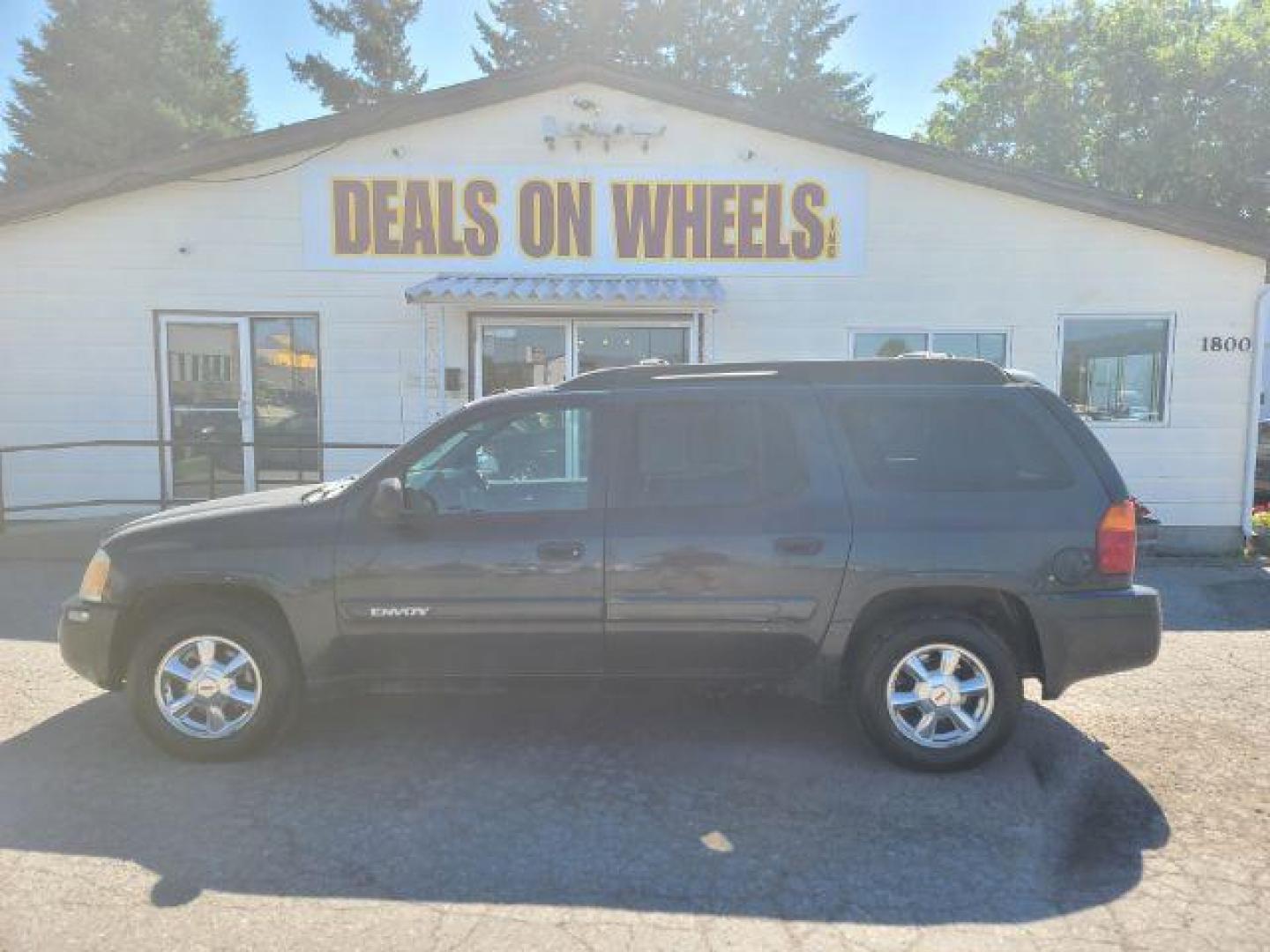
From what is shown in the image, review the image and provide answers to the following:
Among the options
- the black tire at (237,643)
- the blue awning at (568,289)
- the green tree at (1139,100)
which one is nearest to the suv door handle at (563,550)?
the black tire at (237,643)

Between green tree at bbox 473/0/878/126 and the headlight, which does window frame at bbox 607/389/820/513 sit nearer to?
the headlight

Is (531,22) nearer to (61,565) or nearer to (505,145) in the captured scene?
(505,145)

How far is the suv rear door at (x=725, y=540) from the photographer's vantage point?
395cm

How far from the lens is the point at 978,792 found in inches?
151

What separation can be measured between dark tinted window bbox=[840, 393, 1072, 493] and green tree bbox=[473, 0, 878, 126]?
111 ft

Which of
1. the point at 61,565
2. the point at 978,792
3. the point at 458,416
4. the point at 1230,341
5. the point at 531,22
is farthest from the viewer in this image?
the point at 531,22

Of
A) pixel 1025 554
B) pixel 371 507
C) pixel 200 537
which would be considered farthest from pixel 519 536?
pixel 1025 554

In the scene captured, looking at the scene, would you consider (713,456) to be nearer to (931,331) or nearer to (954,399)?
(954,399)

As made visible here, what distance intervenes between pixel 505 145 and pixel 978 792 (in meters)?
8.08

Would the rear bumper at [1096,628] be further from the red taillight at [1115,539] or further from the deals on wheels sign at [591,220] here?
the deals on wheels sign at [591,220]

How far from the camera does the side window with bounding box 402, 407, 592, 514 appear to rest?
4062 millimetres

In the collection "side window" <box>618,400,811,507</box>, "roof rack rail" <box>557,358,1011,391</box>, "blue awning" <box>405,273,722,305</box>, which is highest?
"blue awning" <box>405,273,722,305</box>

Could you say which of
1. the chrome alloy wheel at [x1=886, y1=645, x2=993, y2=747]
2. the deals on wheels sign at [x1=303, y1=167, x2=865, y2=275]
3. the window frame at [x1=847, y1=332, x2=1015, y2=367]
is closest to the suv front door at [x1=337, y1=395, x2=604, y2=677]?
the chrome alloy wheel at [x1=886, y1=645, x2=993, y2=747]

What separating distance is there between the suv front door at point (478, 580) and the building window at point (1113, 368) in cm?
754
